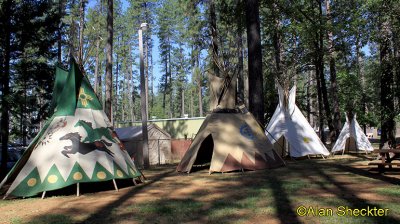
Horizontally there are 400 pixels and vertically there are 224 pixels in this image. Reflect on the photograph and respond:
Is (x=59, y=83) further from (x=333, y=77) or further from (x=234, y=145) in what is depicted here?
(x=333, y=77)

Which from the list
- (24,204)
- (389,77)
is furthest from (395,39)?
(24,204)

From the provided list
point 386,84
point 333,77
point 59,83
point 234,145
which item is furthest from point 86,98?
point 333,77

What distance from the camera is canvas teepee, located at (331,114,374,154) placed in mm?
22881

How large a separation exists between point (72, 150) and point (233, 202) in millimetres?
4980

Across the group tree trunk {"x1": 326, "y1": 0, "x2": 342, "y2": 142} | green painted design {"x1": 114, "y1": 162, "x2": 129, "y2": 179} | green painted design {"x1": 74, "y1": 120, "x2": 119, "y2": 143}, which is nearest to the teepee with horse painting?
green painted design {"x1": 114, "y1": 162, "x2": 129, "y2": 179}

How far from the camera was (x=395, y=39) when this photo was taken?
15.1 metres

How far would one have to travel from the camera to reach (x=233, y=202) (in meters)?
8.25

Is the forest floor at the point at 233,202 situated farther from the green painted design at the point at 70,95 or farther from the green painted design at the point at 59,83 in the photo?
the green painted design at the point at 59,83

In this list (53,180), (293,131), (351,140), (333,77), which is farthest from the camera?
(333,77)

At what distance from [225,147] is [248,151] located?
2.94 ft

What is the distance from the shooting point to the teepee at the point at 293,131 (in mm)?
19016

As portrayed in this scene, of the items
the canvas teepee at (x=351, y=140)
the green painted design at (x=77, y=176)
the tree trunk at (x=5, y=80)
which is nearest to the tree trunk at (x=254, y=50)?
the green painted design at (x=77, y=176)

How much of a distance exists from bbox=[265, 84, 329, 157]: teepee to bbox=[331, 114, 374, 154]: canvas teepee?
3606 millimetres

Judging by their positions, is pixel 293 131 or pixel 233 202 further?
pixel 293 131
